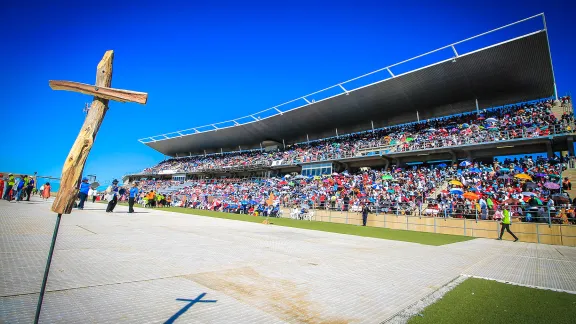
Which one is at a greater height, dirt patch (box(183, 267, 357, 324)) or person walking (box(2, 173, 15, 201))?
person walking (box(2, 173, 15, 201))

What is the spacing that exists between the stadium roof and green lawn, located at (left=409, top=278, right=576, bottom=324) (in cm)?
2392

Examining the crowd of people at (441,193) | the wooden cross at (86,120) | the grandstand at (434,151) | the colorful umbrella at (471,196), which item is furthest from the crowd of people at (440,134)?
the wooden cross at (86,120)

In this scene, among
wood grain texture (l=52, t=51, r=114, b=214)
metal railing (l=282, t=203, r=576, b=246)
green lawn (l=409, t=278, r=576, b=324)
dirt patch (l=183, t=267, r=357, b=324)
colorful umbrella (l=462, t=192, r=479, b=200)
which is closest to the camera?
wood grain texture (l=52, t=51, r=114, b=214)

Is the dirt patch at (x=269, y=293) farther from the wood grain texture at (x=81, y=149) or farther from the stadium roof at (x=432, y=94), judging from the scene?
the stadium roof at (x=432, y=94)

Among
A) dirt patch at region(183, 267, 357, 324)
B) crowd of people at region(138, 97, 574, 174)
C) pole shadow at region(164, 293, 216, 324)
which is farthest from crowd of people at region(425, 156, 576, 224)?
pole shadow at region(164, 293, 216, 324)

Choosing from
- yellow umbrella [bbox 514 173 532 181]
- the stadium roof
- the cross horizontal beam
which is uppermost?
the stadium roof

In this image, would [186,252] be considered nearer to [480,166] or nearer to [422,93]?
[480,166]

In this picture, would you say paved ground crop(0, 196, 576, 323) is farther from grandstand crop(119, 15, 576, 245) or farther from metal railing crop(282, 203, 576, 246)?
grandstand crop(119, 15, 576, 245)

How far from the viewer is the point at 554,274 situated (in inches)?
230

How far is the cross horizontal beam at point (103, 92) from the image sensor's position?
249 centimetres

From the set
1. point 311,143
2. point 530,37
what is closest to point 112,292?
point 530,37

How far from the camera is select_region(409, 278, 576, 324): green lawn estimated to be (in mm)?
3051

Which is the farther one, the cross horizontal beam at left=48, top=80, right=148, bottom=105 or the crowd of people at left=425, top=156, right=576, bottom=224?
the crowd of people at left=425, top=156, right=576, bottom=224

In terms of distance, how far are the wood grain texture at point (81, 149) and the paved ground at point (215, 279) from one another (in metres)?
1.08
